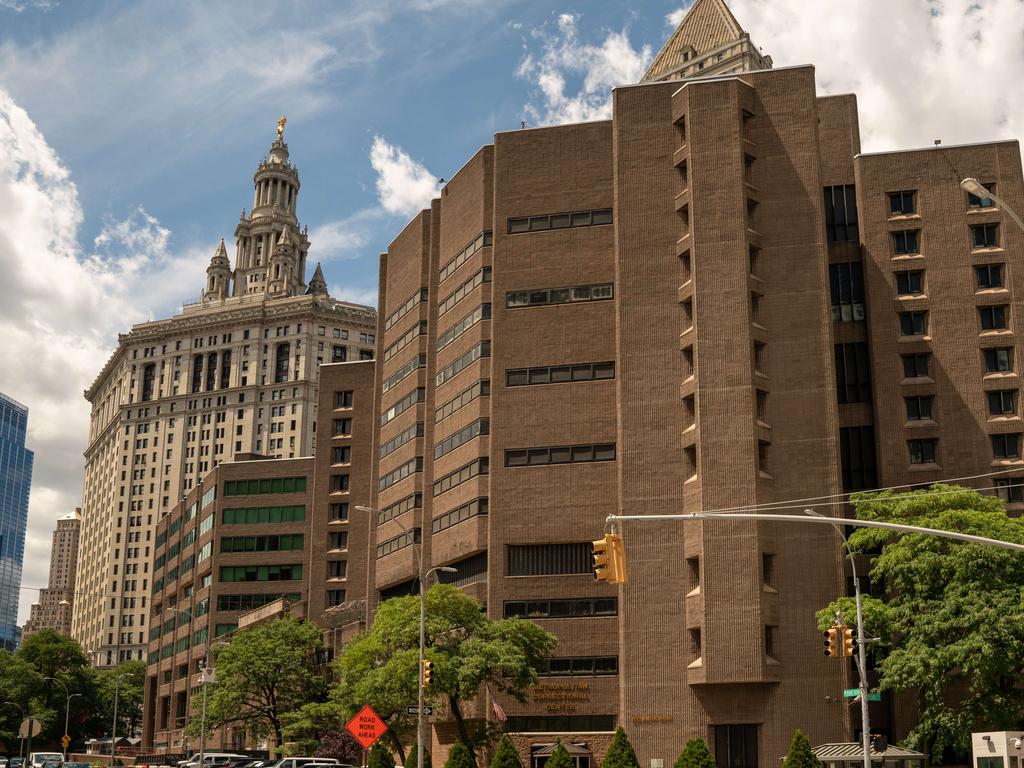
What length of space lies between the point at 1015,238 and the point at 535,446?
33201 mm

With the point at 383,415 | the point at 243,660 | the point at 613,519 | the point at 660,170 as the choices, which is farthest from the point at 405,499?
the point at 613,519

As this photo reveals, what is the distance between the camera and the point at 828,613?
61938 millimetres

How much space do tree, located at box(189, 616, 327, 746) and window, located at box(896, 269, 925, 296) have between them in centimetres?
5219

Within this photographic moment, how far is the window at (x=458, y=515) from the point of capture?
79125 millimetres

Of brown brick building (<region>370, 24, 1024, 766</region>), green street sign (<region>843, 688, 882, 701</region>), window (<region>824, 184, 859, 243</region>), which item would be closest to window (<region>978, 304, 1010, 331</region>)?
brown brick building (<region>370, 24, 1024, 766</region>)

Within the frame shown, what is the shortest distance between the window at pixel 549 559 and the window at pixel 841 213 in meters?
26.8

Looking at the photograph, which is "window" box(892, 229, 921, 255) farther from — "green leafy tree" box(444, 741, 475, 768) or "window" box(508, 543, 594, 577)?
"green leafy tree" box(444, 741, 475, 768)

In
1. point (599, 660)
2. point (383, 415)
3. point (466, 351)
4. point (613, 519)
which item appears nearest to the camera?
point (613, 519)

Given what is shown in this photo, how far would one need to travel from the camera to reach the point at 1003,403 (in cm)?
7369

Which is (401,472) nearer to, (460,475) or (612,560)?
(460,475)

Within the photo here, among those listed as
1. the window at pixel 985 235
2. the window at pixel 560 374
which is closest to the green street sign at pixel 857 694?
the window at pixel 560 374

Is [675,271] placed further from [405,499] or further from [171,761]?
[171,761]

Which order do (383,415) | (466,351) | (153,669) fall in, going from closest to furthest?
(466,351) → (383,415) → (153,669)

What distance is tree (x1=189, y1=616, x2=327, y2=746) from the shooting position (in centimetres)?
9056
